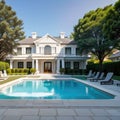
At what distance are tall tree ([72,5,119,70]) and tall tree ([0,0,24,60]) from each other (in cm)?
1176

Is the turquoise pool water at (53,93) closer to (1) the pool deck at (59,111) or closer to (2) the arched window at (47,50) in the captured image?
(1) the pool deck at (59,111)

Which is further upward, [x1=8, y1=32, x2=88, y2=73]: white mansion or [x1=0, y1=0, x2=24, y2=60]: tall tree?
[x1=0, y1=0, x2=24, y2=60]: tall tree

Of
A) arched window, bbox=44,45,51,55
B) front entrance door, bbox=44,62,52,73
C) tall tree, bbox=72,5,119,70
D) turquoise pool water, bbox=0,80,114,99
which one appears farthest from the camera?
front entrance door, bbox=44,62,52,73

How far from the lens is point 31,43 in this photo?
143 ft

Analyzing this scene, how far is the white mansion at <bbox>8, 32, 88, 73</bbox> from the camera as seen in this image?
138 feet

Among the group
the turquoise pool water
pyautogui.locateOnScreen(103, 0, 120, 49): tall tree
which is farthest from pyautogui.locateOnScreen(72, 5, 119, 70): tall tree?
the turquoise pool water

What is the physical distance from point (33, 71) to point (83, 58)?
1133cm

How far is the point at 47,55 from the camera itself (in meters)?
42.1

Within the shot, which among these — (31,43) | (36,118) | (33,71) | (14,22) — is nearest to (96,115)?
(36,118)

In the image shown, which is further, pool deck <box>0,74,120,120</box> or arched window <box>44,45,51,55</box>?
arched window <box>44,45,51,55</box>

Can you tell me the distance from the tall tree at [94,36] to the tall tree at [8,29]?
11757 mm

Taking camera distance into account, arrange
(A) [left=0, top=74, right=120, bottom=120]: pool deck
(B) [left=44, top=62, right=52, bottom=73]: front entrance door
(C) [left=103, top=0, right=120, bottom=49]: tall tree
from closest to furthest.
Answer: (A) [left=0, top=74, right=120, bottom=120]: pool deck → (C) [left=103, top=0, right=120, bottom=49]: tall tree → (B) [left=44, top=62, right=52, bottom=73]: front entrance door

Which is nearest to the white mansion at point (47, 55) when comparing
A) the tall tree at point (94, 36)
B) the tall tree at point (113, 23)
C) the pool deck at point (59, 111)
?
the tall tree at point (94, 36)

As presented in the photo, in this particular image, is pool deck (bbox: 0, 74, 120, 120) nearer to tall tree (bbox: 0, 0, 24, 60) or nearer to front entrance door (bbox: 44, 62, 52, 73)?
tall tree (bbox: 0, 0, 24, 60)
